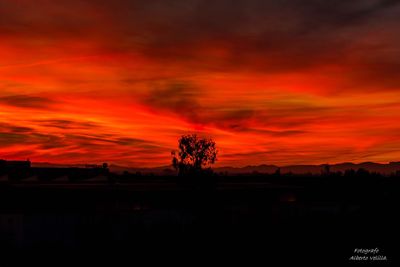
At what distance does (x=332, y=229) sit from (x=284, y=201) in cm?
545

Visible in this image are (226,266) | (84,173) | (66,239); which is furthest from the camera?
(84,173)

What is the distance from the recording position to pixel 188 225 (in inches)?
1766

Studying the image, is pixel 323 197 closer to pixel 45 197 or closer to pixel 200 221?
pixel 200 221

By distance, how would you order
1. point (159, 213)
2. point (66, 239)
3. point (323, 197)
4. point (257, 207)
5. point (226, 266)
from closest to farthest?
point (226, 266)
point (66, 239)
point (159, 213)
point (257, 207)
point (323, 197)

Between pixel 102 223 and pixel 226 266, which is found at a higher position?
pixel 102 223

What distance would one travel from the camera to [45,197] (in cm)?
3809

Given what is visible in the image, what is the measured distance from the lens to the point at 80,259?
116 ft

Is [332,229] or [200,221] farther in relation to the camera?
[332,229]

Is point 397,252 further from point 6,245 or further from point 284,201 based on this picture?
point 6,245

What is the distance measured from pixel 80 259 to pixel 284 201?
23.1m

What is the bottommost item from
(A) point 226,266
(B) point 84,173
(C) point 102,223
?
(A) point 226,266

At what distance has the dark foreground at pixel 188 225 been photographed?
3641 centimetres

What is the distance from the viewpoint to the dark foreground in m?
36.4

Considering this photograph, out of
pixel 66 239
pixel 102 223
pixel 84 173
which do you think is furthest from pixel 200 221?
pixel 84 173
